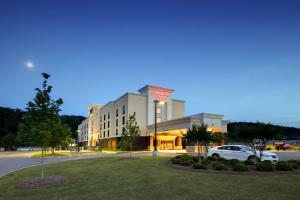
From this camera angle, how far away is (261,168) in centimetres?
1538

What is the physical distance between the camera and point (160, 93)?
5984 centimetres

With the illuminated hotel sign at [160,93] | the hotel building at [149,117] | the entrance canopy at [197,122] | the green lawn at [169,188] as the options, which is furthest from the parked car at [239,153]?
the illuminated hotel sign at [160,93]

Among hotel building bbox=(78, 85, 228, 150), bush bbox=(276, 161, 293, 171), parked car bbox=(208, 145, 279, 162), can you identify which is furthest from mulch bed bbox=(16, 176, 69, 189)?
hotel building bbox=(78, 85, 228, 150)

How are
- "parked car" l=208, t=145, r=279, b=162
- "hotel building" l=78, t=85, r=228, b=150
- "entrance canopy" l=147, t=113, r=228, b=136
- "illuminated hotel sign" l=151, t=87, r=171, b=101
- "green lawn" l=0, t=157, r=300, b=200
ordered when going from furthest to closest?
1. "illuminated hotel sign" l=151, t=87, r=171, b=101
2. "hotel building" l=78, t=85, r=228, b=150
3. "entrance canopy" l=147, t=113, r=228, b=136
4. "parked car" l=208, t=145, r=279, b=162
5. "green lawn" l=0, t=157, r=300, b=200

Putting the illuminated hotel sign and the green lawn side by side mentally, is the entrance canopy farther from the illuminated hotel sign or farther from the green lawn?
the green lawn

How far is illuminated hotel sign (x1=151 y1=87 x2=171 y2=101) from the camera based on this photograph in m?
59.0

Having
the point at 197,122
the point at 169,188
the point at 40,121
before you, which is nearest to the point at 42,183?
the point at 40,121

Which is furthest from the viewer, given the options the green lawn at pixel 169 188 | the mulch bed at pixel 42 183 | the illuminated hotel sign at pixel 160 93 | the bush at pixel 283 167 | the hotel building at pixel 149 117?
the illuminated hotel sign at pixel 160 93

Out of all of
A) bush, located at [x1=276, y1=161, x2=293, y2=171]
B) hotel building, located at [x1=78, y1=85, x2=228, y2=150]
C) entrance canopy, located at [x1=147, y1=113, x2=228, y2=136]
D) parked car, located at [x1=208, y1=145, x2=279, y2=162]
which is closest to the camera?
bush, located at [x1=276, y1=161, x2=293, y2=171]

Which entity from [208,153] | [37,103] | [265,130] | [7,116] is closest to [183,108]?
[208,153]

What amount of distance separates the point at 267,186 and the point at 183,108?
179 ft

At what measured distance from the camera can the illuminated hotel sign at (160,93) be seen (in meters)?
59.0

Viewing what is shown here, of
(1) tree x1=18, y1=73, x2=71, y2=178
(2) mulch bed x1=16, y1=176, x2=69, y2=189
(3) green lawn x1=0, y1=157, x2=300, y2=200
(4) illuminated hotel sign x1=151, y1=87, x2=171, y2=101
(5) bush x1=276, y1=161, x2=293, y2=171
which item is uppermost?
(4) illuminated hotel sign x1=151, y1=87, x2=171, y2=101

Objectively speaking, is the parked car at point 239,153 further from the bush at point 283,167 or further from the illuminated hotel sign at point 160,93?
the illuminated hotel sign at point 160,93
